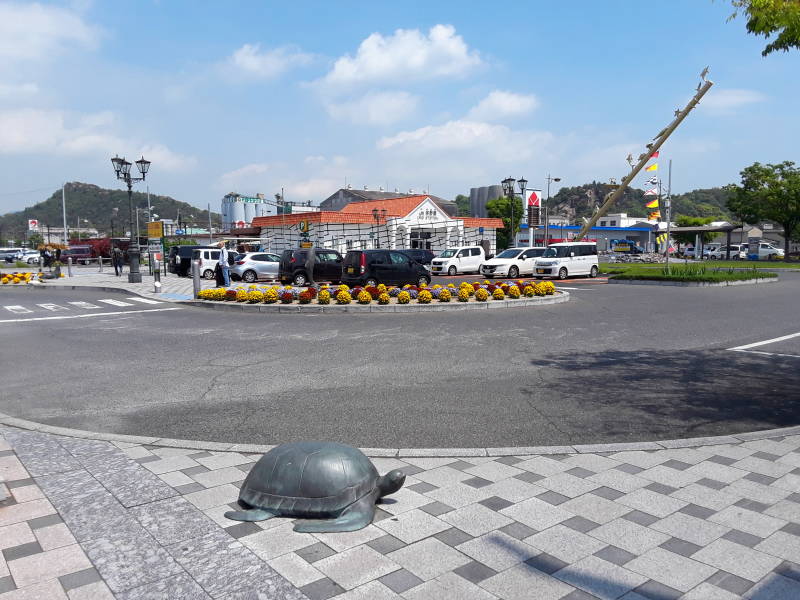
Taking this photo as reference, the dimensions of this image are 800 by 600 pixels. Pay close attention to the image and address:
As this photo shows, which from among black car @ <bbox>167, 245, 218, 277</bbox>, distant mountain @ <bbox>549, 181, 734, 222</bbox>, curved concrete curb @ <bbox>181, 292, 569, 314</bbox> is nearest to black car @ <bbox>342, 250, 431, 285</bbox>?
curved concrete curb @ <bbox>181, 292, 569, 314</bbox>

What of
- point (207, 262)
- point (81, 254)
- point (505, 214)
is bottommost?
point (207, 262)

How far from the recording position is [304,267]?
22844mm

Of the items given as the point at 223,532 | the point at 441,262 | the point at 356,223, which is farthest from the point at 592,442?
the point at 356,223

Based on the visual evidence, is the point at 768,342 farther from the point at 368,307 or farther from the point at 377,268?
the point at 377,268

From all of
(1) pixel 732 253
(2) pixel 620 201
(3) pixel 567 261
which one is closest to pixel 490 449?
(3) pixel 567 261

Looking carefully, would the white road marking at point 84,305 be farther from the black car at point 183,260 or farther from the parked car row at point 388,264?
the black car at point 183,260

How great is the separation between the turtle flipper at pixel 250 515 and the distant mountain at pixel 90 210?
117284 mm

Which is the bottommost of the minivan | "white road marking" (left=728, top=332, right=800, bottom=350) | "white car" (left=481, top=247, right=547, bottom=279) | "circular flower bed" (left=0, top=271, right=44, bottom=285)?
"white road marking" (left=728, top=332, right=800, bottom=350)

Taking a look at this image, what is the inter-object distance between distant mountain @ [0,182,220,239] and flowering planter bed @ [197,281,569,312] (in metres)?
104

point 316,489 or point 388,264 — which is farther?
point 388,264

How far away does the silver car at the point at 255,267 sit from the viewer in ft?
88.0

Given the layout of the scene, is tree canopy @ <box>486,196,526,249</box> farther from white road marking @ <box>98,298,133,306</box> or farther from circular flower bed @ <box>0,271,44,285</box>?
white road marking @ <box>98,298,133,306</box>

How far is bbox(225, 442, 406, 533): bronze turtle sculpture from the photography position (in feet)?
11.8

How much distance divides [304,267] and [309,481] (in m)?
19.6
